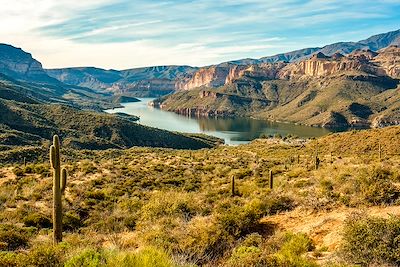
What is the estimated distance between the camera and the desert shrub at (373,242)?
866 centimetres

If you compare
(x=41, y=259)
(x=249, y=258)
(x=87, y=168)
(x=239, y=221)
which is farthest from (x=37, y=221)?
(x=87, y=168)

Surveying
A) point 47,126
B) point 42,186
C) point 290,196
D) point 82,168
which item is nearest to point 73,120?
point 47,126

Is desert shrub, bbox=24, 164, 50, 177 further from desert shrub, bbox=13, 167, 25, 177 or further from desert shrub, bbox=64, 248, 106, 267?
desert shrub, bbox=64, 248, 106, 267

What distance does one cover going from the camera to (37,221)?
16812mm

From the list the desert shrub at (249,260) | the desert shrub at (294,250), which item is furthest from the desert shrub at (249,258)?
the desert shrub at (294,250)

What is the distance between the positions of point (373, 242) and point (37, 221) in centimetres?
1374

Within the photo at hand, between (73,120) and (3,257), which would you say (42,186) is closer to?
(3,257)

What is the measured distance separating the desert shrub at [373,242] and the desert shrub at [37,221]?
1282 cm

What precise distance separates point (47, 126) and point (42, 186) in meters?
83.0

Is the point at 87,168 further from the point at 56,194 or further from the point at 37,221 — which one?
the point at 56,194

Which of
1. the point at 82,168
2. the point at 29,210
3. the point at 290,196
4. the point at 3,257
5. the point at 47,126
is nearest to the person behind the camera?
the point at 3,257

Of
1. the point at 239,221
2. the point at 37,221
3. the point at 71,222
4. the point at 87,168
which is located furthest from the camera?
the point at 87,168

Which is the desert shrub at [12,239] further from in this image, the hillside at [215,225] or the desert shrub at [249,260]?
the desert shrub at [249,260]

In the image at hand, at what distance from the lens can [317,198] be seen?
15.3 m
